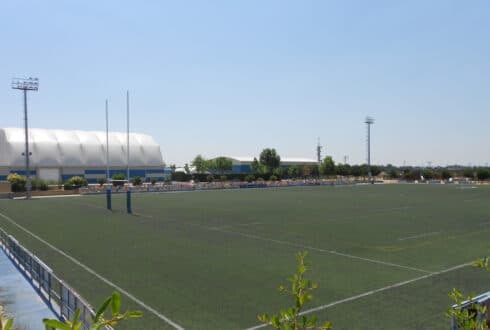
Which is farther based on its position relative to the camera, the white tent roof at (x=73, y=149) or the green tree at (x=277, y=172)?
the green tree at (x=277, y=172)

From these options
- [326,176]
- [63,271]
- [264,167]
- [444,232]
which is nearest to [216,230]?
[63,271]

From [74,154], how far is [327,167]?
7047cm

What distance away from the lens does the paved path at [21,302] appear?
10158 mm

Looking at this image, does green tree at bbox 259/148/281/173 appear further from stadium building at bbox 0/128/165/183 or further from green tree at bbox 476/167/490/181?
green tree at bbox 476/167/490/181

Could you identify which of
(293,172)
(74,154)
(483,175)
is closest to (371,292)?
(74,154)

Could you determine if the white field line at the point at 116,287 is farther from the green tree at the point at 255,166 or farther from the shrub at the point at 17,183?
the green tree at the point at 255,166

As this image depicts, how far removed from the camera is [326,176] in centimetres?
12388

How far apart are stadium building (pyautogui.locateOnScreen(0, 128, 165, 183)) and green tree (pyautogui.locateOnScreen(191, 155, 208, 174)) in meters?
29.6

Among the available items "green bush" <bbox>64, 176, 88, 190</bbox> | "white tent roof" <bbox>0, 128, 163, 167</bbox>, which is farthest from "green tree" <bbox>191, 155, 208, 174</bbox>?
"green bush" <bbox>64, 176, 88, 190</bbox>

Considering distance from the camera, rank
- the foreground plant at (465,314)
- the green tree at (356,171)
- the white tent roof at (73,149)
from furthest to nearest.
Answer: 1. the green tree at (356,171)
2. the white tent roof at (73,149)
3. the foreground plant at (465,314)

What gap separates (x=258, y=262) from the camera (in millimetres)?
16531

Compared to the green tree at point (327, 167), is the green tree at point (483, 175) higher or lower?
lower

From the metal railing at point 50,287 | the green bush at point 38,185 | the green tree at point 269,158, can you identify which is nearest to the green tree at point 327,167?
the green tree at point 269,158

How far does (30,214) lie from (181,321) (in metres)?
29.3
